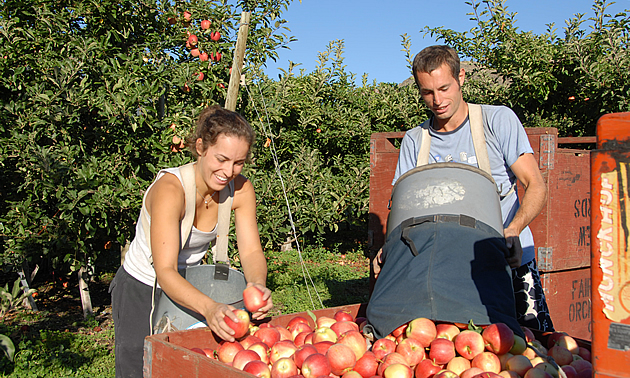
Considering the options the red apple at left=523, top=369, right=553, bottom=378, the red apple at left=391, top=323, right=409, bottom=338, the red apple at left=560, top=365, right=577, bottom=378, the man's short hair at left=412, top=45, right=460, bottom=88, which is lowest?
the red apple at left=560, top=365, right=577, bottom=378

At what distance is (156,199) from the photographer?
71.0 inches

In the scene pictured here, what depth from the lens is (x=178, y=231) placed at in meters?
1.80

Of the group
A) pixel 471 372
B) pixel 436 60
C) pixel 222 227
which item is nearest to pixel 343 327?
pixel 471 372

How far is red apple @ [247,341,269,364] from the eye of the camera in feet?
5.28

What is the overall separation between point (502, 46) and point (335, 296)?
4067mm

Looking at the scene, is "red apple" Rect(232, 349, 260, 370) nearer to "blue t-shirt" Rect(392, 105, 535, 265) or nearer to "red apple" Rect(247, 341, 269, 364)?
"red apple" Rect(247, 341, 269, 364)

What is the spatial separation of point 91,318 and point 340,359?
3.57 m

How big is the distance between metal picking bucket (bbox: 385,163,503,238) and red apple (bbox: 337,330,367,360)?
0.44 metres

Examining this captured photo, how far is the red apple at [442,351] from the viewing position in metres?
1.48

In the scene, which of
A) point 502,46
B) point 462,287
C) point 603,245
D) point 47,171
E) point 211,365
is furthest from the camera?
point 502,46

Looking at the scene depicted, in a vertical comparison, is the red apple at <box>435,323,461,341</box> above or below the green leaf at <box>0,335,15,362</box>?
above

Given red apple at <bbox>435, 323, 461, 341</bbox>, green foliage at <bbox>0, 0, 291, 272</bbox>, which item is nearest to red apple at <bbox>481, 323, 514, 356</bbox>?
red apple at <bbox>435, 323, 461, 341</bbox>

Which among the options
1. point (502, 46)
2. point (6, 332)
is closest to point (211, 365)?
point (6, 332)

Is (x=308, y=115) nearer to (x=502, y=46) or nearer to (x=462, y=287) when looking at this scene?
(x=502, y=46)
